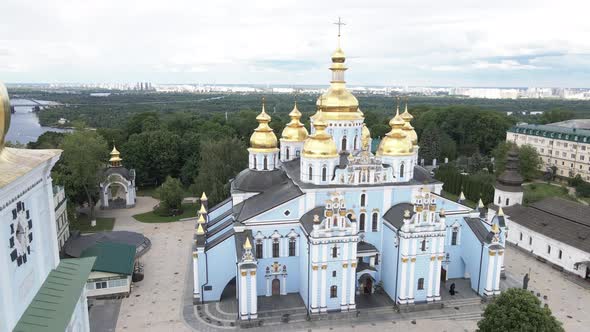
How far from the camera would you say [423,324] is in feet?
61.9

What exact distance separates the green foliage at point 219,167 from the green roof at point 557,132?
35276 millimetres

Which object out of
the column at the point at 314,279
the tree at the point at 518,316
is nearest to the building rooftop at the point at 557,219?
the tree at the point at 518,316

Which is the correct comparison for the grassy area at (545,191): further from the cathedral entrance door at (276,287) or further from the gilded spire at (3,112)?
the gilded spire at (3,112)

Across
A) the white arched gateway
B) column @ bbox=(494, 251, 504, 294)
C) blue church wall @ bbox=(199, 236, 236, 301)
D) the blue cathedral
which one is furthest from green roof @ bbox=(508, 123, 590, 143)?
the white arched gateway

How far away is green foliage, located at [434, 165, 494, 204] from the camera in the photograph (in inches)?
1425

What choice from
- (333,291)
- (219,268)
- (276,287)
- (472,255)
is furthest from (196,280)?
(472,255)

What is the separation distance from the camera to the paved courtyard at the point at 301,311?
61.1 feet

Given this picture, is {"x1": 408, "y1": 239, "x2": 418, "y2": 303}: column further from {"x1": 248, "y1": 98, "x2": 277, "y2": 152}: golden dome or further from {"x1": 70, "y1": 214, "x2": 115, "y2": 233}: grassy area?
{"x1": 70, "y1": 214, "x2": 115, "y2": 233}: grassy area

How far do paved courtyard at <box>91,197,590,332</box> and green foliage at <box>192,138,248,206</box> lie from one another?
832cm

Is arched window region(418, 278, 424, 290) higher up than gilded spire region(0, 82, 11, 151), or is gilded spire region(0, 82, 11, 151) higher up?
gilded spire region(0, 82, 11, 151)

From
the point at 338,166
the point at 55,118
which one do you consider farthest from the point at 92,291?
the point at 55,118

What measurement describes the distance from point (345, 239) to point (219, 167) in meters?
17.4

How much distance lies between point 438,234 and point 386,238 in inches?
101

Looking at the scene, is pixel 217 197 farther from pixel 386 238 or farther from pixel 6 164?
pixel 6 164
